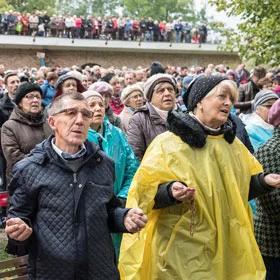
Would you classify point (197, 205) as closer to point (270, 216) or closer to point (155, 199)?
point (155, 199)

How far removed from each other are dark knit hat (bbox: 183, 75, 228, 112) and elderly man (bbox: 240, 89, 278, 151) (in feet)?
5.80

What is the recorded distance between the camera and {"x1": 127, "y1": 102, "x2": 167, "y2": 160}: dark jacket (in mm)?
5242

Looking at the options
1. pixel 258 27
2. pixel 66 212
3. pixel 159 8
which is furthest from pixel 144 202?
pixel 159 8

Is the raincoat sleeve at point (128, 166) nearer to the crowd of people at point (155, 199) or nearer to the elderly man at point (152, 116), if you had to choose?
the crowd of people at point (155, 199)

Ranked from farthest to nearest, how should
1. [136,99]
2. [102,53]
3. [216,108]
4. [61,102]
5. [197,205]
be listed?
1. [102,53]
2. [136,99]
3. [216,108]
4. [197,205]
5. [61,102]

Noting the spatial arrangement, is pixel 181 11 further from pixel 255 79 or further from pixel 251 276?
pixel 251 276

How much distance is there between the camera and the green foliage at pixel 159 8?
215 feet

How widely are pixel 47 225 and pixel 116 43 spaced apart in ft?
117

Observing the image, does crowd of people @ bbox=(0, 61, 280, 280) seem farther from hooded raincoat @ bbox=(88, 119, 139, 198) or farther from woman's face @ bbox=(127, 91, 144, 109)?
woman's face @ bbox=(127, 91, 144, 109)

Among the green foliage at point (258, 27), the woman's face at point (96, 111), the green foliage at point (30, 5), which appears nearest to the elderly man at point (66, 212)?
the woman's face at point (96, 111)

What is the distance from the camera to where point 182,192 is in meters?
3.38

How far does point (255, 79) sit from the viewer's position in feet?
33.8

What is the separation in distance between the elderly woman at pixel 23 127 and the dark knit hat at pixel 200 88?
2396 millimetres

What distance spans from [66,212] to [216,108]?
46.0 inches
